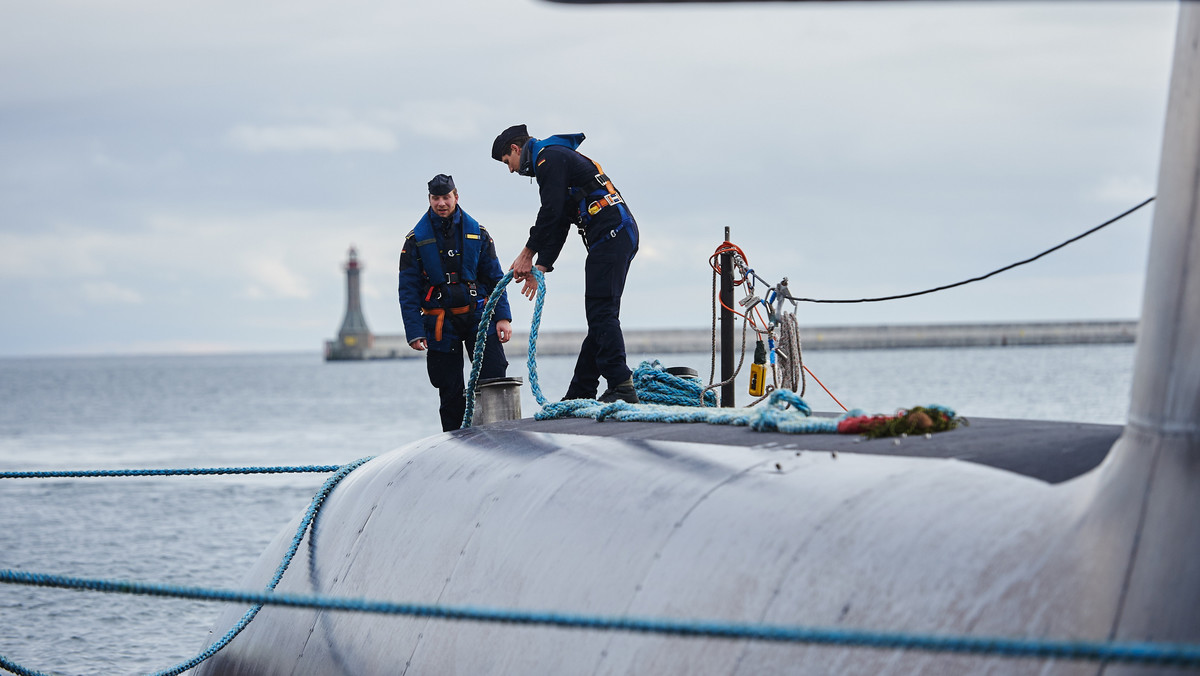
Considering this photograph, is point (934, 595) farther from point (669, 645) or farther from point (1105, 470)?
point (669, 645)

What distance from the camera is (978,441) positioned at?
512cm

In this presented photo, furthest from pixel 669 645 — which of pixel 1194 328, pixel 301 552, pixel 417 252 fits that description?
pixel 417 252

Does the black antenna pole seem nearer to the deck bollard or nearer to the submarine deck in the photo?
the deck bollard

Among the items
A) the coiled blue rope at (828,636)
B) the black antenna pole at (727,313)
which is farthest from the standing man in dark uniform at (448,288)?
the coiled blue rope at (828,636)

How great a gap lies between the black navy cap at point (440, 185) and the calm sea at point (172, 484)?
12.3 ft

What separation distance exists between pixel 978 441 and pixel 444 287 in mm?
5250

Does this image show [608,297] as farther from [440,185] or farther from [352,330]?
[352,330]

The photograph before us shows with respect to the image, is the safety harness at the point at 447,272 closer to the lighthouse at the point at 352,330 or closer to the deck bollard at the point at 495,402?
the deck bollard at the point at 495,402

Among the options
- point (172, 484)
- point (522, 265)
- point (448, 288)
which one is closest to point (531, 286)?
point (522, 265)

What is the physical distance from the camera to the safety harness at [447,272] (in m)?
9.45

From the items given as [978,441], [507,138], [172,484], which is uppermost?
[507,138]

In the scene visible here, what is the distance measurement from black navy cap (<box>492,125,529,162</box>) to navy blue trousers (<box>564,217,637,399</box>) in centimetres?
95

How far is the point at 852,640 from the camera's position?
9.99 feet

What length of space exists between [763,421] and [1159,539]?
104 inches
